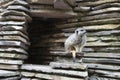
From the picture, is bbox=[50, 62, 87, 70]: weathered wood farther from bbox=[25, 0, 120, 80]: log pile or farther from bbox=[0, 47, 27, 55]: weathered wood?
bbox=[0, 47, 27, 55]: weathered wood

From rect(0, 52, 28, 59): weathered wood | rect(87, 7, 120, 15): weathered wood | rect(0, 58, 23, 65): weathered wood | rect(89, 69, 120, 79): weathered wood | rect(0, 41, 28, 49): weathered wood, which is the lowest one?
rect(89, 69, 120, 79): weathered wood

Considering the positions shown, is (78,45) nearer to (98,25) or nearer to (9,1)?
(98,25)

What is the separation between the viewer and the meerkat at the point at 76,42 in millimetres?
2961

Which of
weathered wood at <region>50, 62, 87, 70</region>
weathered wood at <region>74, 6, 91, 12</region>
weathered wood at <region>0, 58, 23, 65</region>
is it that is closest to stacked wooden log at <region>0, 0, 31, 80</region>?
weathered wood at <region>0, 58, 23, 65</region>

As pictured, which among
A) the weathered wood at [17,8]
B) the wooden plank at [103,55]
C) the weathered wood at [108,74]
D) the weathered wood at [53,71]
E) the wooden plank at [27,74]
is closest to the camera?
the weathered wood at [53,71]

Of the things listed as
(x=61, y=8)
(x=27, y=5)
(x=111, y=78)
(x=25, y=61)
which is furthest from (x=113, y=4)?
(x=25, y=61)

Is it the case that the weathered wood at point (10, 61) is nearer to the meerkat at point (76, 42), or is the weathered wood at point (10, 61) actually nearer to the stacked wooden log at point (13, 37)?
the stacked wooden log at point (13, 37)

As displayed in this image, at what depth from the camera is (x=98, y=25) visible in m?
3.51

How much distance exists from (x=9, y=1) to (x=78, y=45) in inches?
60.3

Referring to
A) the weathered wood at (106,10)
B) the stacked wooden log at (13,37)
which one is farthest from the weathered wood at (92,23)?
the stacked wooden log at (13,37)

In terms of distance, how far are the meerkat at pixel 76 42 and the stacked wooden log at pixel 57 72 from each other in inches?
9.7

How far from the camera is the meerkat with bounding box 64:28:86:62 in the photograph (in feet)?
9.71

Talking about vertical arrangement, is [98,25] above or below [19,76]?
above

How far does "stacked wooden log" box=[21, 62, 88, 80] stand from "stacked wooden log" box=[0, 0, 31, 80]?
0.54ft
